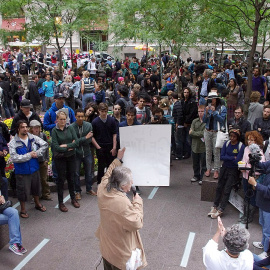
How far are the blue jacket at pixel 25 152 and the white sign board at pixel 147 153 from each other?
1.70m

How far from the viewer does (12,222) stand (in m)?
5.45

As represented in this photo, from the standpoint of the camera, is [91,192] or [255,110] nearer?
[91,192]

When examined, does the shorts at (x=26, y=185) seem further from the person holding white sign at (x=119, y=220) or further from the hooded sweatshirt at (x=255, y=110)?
the hooded sweatshirt at (x=255, y=110)

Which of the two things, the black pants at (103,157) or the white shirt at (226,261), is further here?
the black pants at (103,157)

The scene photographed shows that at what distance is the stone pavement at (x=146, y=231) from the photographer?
535cm

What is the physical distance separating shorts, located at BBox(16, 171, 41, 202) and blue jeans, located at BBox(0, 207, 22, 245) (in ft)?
3.48

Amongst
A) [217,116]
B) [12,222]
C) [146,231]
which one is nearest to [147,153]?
[146,231]

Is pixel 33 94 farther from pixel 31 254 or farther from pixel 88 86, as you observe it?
pixel 31 254

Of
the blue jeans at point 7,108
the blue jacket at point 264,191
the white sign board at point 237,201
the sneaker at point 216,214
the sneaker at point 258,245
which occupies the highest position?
Result: the blue jacket at point 264,191

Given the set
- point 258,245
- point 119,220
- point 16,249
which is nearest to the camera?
point 119,220

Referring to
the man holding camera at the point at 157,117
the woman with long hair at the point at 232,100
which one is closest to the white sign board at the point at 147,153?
the man holding camera at the point at 157,117

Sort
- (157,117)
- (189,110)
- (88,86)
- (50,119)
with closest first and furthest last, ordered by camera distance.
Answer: (50,119) < (157,117) < (189,110) < (88,86)

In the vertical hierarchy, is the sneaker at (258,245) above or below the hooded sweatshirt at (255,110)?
below

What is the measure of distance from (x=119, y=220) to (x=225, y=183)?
3.49 metres
